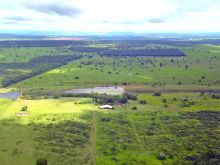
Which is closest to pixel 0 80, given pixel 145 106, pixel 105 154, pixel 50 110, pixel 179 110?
pixel 50 110

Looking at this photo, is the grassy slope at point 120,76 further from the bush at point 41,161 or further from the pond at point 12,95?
the bush at point 41,161

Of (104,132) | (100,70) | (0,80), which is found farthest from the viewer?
(100,70)

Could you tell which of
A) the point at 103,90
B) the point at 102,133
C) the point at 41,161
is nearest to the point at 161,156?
the point at 102,133

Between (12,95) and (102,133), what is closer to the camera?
(102,133)

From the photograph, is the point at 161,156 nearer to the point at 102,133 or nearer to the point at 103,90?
the point at 102,133

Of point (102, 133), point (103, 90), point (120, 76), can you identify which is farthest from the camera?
point (120, 76)

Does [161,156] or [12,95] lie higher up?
[12,95]

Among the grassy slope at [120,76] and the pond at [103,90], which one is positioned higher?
the grassy slope at [120,76]

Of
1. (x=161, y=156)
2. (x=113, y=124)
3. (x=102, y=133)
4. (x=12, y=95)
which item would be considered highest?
(x=12, y=95)

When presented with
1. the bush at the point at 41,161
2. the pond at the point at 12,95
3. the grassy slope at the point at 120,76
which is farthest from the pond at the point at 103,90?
the bush at the point at 41,161

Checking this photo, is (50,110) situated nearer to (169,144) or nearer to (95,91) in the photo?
(95,91)

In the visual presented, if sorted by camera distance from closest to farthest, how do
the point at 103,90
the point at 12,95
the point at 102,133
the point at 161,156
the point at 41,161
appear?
the point at 41,161 < the point at 161,156 < the point at 102,133 < the point at 12,95 < the point at 103,90
